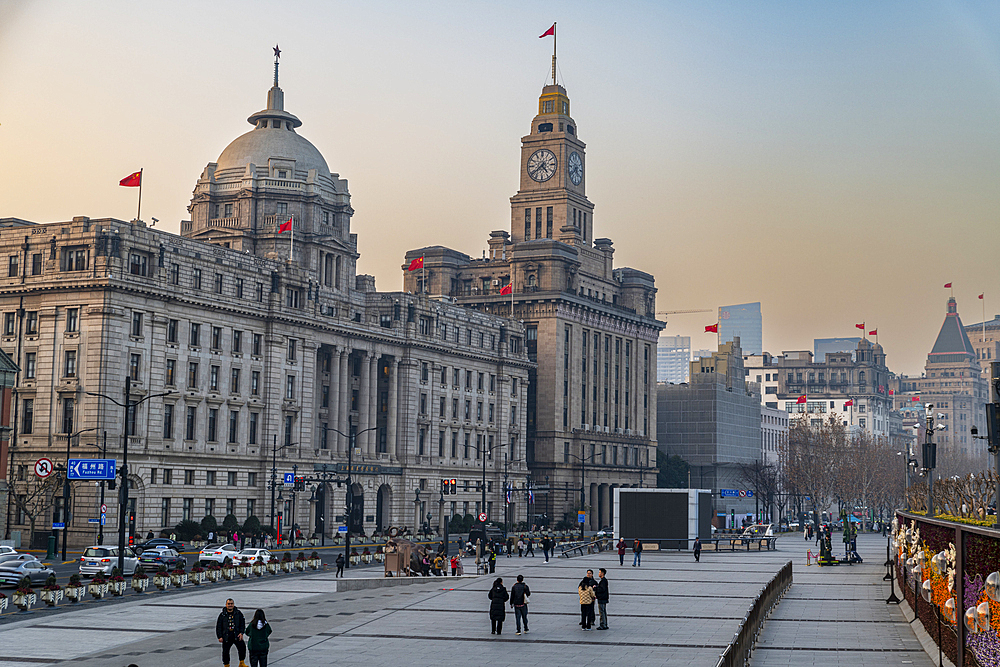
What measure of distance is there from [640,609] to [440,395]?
83.1 m

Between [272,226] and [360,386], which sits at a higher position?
[272,226]

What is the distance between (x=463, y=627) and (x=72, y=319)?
57.8m

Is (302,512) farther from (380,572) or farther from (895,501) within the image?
(895,501)

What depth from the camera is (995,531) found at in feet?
73.4

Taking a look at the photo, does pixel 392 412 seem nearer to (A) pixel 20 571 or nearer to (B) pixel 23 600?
(A) pixel 20 571

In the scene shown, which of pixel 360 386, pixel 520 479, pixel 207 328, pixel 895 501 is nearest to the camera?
pixel 207 328

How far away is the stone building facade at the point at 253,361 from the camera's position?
3438 inches

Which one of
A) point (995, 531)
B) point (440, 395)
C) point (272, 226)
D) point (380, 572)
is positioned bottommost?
point (380, 572)

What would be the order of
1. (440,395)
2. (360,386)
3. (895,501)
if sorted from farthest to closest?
(895,501) < (440,395) < (360,386)

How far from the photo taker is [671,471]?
178 metres

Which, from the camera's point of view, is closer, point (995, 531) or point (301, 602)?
point (995, 531)

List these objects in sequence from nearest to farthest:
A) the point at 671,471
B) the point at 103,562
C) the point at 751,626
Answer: the point at 751,626
the point at 103,562
the point at 671,471

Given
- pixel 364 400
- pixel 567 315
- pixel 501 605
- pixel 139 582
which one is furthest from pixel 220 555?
pixel 567 315

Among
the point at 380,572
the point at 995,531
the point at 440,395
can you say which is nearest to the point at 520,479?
the point at 440,395
